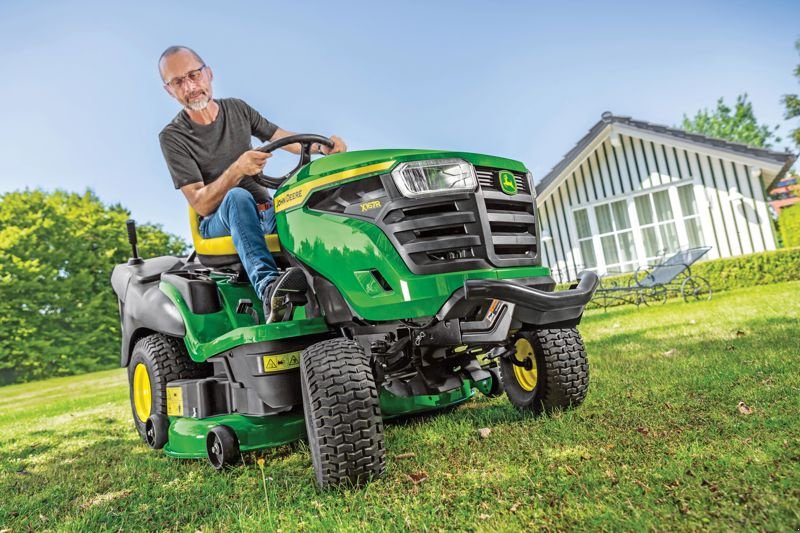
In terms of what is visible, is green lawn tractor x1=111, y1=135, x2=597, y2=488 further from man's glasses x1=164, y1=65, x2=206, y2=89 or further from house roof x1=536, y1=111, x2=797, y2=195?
house roof x1=536, y1=111, x2=797, y2=195

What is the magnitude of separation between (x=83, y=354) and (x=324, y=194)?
27.5m

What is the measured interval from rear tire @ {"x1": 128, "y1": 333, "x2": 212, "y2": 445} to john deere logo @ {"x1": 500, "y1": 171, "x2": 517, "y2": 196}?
7.19 ft

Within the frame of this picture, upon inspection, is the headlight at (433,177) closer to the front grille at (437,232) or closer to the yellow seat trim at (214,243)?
the front grille at (437,232)

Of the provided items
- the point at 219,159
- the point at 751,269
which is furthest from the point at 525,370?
the point at 751,269

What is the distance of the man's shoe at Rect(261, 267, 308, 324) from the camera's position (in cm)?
261

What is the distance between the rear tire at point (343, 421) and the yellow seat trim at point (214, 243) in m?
0.90

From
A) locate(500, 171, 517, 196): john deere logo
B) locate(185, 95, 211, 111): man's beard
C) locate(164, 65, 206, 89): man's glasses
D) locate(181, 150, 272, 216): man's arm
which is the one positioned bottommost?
locate(500, 171, 517, 196): john deere logo

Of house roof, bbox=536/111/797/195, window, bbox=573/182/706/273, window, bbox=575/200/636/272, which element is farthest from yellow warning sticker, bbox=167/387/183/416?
window, bbox=575/200/636/272

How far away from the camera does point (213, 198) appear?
3176 mm

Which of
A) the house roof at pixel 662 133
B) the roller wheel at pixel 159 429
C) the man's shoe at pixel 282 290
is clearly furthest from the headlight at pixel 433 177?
the house roof at pixel 662 133

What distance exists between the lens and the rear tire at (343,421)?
2.26 metres

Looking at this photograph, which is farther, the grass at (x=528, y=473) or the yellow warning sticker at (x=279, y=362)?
the yellow warning sticker at (x=279, y=362)

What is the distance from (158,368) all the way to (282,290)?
137 centimetres

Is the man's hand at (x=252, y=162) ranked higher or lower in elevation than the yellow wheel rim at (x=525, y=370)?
higher
